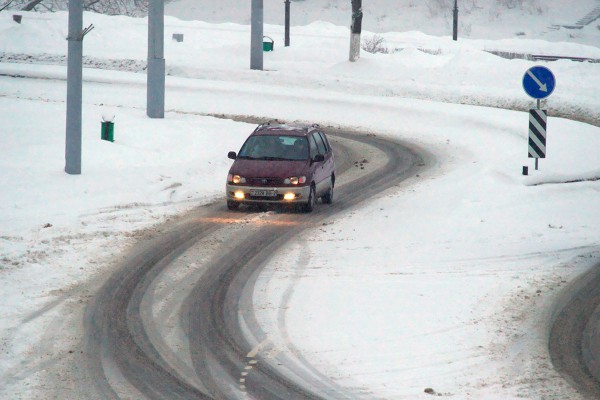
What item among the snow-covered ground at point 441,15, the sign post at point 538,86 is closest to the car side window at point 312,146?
the sign post at point 538,86

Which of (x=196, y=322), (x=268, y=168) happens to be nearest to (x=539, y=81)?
(x=268, y=168)

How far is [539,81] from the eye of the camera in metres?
20.4

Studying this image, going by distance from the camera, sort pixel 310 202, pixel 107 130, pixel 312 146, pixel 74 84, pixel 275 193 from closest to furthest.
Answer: pixel 275 193
pixel 310 202
pixel 74 84
pixel 312 146
pixel 107 130

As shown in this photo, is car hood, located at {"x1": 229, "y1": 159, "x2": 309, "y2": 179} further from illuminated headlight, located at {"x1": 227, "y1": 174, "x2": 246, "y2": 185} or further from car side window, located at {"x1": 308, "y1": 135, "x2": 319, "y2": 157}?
car side window, located at {"x1": 308, "y1": 135, "x2": 319, "y2": 157}

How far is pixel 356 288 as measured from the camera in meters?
13.7

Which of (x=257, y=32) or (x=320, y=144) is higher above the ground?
(x=257, y=32)

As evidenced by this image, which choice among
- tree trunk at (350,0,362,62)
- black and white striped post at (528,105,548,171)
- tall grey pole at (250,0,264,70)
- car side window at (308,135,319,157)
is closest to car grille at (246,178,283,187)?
car side window at (308,135,319,157)

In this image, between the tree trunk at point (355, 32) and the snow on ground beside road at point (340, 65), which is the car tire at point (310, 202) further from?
the tree trunk at point (355, 32)

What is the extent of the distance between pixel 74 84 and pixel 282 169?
185 inches

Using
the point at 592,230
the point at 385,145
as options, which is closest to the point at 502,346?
the point at 592,230

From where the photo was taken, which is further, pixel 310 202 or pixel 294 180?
pixel 310 202

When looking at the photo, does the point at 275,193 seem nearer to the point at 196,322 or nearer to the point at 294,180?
the point at 294,180

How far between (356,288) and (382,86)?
2579 cm

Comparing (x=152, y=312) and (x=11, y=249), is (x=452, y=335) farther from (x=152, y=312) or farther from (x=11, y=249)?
(x=11, y=249)
